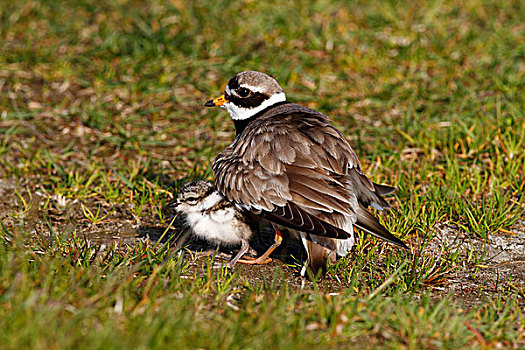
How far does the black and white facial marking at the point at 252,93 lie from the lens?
6.01 metres

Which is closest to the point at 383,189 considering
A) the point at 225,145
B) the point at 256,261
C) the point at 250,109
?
the point at 256,261

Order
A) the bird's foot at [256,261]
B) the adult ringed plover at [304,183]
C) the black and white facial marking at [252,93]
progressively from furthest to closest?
the black and white facial marking at [252,93], the bird's foot at [256,261], the adult ringed plover at [304,183]

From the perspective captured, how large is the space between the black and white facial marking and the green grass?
891 millimetres

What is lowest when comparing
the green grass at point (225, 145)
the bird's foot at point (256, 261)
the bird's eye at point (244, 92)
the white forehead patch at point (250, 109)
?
the bird's foot at point (256, 261)

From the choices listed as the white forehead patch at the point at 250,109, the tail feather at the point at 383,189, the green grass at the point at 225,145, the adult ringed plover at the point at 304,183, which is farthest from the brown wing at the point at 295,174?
the white forehead patch at the point at 250,109

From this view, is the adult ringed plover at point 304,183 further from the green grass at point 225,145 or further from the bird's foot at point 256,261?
the green grass at point 225,145

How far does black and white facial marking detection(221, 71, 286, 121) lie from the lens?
6012 millimetres

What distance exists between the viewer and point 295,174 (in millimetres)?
4871

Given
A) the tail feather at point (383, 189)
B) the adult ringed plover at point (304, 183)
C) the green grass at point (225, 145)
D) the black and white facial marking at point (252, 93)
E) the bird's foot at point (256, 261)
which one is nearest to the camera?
the green grass at point (225, 145)

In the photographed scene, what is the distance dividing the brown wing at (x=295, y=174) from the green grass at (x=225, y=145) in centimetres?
49

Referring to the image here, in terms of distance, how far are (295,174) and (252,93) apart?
1411 mm

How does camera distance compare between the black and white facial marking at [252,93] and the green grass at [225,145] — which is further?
the black and white facial marking at [252,93]

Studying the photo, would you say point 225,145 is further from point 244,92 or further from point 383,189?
point 383,189

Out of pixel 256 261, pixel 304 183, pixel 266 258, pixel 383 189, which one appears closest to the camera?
pixel 304 183
